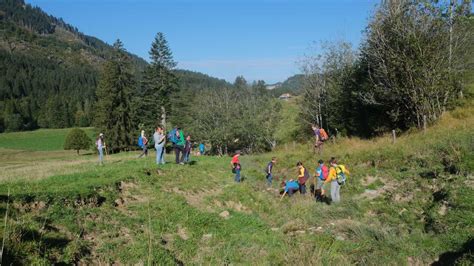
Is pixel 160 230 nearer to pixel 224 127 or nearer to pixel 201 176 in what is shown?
pixel 201 176

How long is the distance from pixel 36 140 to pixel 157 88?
72090mm

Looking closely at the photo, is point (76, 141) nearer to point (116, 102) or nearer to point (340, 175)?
point (116, 102)

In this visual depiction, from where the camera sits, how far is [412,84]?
1011 inches

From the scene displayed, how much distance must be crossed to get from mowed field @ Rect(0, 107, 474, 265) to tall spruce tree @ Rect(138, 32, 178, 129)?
35.7m

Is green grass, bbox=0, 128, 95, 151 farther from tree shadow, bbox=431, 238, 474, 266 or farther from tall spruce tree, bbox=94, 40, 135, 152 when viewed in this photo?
tree shadow, bbox=431, 238, 474, 266

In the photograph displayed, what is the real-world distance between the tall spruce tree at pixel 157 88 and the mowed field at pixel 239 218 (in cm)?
3574

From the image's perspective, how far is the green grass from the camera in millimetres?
94988

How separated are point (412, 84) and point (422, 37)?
3.10m

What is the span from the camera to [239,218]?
12305 mm

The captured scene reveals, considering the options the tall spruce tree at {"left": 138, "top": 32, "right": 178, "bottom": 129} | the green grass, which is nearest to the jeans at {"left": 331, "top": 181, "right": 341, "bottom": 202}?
the tall spruce tree at {"left": 138, "top": 32, "right": 178, "bottom": 129}

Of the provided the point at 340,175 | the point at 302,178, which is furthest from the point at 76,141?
the point at 340,175

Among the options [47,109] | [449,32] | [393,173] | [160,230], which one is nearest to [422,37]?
[449,32]

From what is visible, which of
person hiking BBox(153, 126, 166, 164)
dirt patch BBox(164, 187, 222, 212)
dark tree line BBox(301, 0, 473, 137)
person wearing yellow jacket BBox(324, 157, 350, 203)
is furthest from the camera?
dark tree line BBox(301, 0, 473, 137)

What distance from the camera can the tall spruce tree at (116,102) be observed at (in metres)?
51.0
